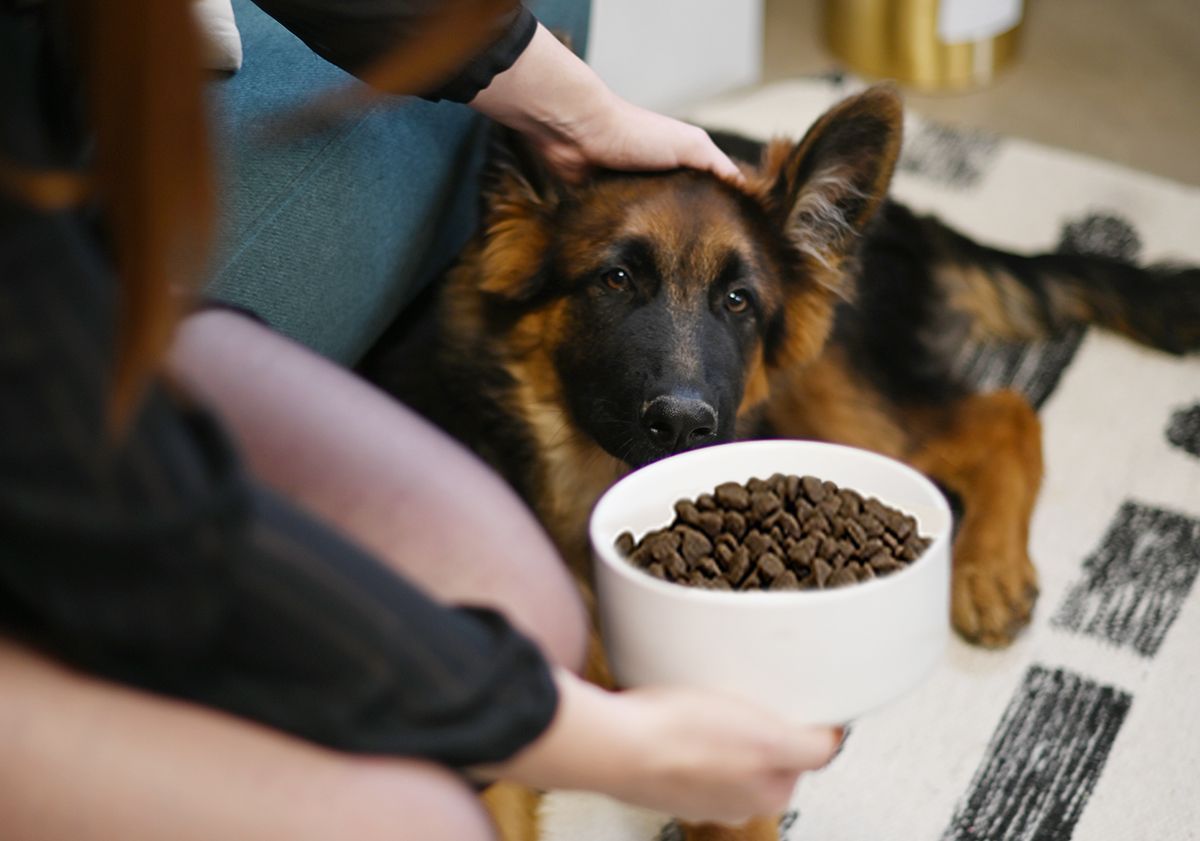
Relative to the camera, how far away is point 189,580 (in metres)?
0.84

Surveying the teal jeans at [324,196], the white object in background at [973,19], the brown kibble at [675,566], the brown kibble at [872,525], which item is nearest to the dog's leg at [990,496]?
the brown kibble at [872,525]

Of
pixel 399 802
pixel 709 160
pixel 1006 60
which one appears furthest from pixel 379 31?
pixel 1006 60

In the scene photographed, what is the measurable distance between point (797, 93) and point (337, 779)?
2.65m

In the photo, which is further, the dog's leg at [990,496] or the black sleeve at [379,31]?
the dog's leg at [990,496]

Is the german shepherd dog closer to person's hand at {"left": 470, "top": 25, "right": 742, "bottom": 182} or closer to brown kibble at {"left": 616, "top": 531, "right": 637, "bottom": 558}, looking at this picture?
person's hand at {"left": 470, "top": 25, "right": 742, "bottom": 182}

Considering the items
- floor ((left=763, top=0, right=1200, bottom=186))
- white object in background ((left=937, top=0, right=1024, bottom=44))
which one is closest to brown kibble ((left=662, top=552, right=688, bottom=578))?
floor ((left=763, top=0, right=1200, bottom=186))

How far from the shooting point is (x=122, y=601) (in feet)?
2.74

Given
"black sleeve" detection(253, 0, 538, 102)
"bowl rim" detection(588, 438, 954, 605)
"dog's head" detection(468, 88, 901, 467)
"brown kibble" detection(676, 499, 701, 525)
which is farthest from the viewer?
"dog's head" detection(468, 88, 901, 467)

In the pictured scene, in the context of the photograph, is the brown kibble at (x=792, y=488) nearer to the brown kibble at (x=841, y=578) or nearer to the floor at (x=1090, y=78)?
the brown kibble at (x=841, y=578)

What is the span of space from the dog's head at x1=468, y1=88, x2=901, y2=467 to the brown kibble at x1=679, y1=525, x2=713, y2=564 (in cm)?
46

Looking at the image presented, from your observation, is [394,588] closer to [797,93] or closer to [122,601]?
[122,601]

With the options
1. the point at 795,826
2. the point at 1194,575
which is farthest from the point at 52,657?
the point at 1194,575

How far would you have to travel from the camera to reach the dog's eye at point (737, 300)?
6.33 ft

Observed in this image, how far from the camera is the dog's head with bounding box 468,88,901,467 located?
1.80 meters
